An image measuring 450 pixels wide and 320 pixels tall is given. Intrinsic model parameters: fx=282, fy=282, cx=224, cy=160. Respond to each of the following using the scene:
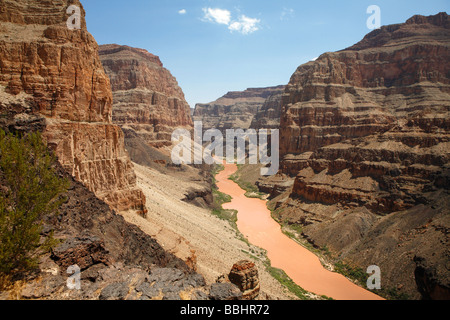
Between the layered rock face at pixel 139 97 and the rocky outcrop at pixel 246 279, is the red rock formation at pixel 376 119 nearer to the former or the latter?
the rocky outcrop at pixel 246 279

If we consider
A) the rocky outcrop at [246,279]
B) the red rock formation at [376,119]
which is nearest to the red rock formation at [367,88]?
the red rock formation at [376,119]

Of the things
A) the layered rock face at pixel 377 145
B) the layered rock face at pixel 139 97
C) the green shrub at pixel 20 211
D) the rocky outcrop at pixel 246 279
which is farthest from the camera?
the layered rock face at pixel 139 97

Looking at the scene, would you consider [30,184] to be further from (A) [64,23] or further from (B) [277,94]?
(B) [277,94]

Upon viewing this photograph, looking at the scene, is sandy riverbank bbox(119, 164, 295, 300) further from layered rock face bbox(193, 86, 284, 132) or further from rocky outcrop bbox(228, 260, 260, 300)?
layered rock face bbox(193, 86, 284, 132)

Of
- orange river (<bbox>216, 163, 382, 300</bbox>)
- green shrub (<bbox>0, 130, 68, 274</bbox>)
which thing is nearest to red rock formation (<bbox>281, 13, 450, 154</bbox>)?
orange river (<bbox>216, 163, 382, 300</bbox>)

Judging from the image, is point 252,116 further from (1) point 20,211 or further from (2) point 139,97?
(1) point 20,211

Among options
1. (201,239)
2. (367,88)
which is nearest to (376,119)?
(367,88)
